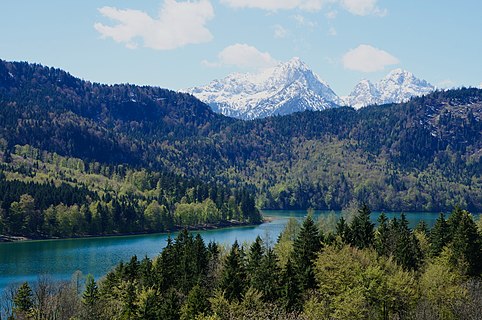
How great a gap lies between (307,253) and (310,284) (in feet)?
20.8

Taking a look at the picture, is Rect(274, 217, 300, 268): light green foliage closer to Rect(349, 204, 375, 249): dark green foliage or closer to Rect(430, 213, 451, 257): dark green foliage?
Rect(349, 204, 375, 249): dark green foliage

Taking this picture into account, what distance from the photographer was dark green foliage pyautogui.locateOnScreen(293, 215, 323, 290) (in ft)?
252

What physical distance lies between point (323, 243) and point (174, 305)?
24.0m

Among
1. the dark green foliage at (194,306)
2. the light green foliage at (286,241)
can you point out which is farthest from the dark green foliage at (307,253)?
the dark green foliage at (194,306)

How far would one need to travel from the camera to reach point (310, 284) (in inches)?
3022

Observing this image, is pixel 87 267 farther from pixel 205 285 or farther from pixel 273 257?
pixel 273 257

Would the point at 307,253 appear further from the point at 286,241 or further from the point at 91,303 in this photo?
the point at 286,241

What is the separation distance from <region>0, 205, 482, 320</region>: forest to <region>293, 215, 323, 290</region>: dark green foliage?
0.14 m

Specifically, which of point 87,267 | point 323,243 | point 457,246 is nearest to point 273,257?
point 323,243

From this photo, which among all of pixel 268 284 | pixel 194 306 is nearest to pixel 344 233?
pixel 268 284

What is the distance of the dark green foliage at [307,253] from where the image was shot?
252 feet

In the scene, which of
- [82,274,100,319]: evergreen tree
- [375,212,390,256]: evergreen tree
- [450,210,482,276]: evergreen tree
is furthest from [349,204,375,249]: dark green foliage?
[82,274,100,319]: evergreen tree

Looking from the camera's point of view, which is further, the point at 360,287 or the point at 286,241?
the point at 286,241

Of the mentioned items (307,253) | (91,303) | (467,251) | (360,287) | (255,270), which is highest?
(307,253)
